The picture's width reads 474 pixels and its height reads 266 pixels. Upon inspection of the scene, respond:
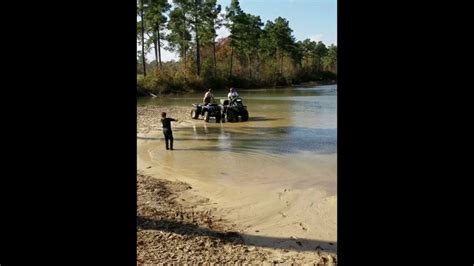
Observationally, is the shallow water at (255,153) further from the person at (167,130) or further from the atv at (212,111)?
the atv at (212,111)

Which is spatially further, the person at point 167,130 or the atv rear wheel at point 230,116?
the atv rear wheel at point 230,116

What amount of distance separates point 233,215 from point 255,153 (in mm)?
5833

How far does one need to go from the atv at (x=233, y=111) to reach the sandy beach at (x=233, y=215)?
8377 millimetres

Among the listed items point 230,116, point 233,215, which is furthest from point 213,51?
point 233,215

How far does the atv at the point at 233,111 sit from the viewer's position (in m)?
19.8

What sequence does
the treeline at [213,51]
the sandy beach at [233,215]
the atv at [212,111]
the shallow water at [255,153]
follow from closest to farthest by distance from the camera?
1. the sandy beach at [233,215]
2. the shallow water at [255,153]
3. the atv at [212,111]
4. the treeline at [213,51]

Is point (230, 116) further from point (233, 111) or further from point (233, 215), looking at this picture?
point (233, 215)

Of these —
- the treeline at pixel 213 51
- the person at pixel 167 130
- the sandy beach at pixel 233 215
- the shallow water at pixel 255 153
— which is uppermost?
the treeline at pixel 213 51

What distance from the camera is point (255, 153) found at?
1270cm

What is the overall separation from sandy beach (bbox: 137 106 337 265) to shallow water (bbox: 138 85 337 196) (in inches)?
2.8

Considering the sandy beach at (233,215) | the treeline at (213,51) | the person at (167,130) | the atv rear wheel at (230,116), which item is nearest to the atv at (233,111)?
the atv rear wheel at (230,116)
